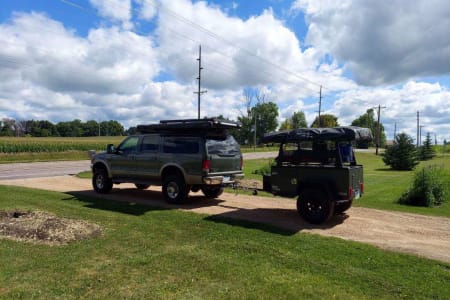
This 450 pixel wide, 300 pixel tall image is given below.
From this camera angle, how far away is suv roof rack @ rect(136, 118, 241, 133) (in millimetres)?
9930

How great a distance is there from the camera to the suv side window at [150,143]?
11.0 metres

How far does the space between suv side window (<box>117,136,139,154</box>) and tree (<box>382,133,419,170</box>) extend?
23849 mm

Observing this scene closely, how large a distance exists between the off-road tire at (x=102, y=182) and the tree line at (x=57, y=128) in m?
95.8

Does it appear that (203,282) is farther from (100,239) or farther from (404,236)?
(404,236)

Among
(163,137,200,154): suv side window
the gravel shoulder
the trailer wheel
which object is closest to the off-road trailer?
the trailer wheel

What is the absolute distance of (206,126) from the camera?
9.92m

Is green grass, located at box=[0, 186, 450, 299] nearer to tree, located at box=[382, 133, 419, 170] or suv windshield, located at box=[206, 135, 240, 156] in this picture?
suv windshield, located at box=[206, 135, 240, 156]

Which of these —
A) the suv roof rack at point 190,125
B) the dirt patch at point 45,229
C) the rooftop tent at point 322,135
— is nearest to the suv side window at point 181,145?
the suv roof rack at point 190,125

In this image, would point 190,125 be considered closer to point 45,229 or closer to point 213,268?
point 45,229

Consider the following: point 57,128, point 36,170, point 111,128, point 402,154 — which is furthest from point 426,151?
point 111,128

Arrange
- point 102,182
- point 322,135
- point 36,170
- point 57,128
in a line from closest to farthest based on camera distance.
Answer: point 322,135, point 102,182, point 36,170, point 57,128

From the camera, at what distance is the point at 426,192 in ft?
37.8

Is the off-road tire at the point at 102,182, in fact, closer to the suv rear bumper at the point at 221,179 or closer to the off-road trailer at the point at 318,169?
the suv rear bumper at the point at 221,179

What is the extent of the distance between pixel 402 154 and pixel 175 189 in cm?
2409
